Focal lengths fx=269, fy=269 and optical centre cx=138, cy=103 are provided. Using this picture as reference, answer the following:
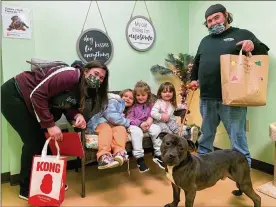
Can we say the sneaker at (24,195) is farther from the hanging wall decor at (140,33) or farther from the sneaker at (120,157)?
the hanging wall decor at (140,33)

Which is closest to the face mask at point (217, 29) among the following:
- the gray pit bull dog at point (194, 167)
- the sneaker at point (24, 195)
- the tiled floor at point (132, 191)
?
the gray pit bull dog at point (194, 167)

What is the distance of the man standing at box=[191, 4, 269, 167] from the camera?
6.81ft

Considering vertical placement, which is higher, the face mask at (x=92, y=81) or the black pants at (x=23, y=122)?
the face mask at (x=92, y=81)

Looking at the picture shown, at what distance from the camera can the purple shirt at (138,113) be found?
2.52 meters

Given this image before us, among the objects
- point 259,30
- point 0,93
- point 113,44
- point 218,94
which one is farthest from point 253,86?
point 0,93

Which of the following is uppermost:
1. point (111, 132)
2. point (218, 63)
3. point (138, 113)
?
point (218, 63)

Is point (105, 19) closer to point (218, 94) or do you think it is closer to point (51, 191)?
point (218, 94)

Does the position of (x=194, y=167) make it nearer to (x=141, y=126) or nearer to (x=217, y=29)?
(x=141, y=126)

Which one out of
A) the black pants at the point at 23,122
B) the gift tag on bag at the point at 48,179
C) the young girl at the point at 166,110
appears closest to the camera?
the gift tag on bag at the point at 48,179

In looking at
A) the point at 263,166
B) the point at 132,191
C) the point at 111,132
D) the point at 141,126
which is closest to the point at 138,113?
the point at 141,126

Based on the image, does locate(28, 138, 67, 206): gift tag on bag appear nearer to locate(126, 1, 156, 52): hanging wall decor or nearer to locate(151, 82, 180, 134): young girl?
locate(151, 82, 180, 134): young girl

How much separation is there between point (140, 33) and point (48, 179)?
1.90 meters

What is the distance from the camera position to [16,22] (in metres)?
2.31

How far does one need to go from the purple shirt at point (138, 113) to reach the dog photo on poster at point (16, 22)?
115 centimetres
